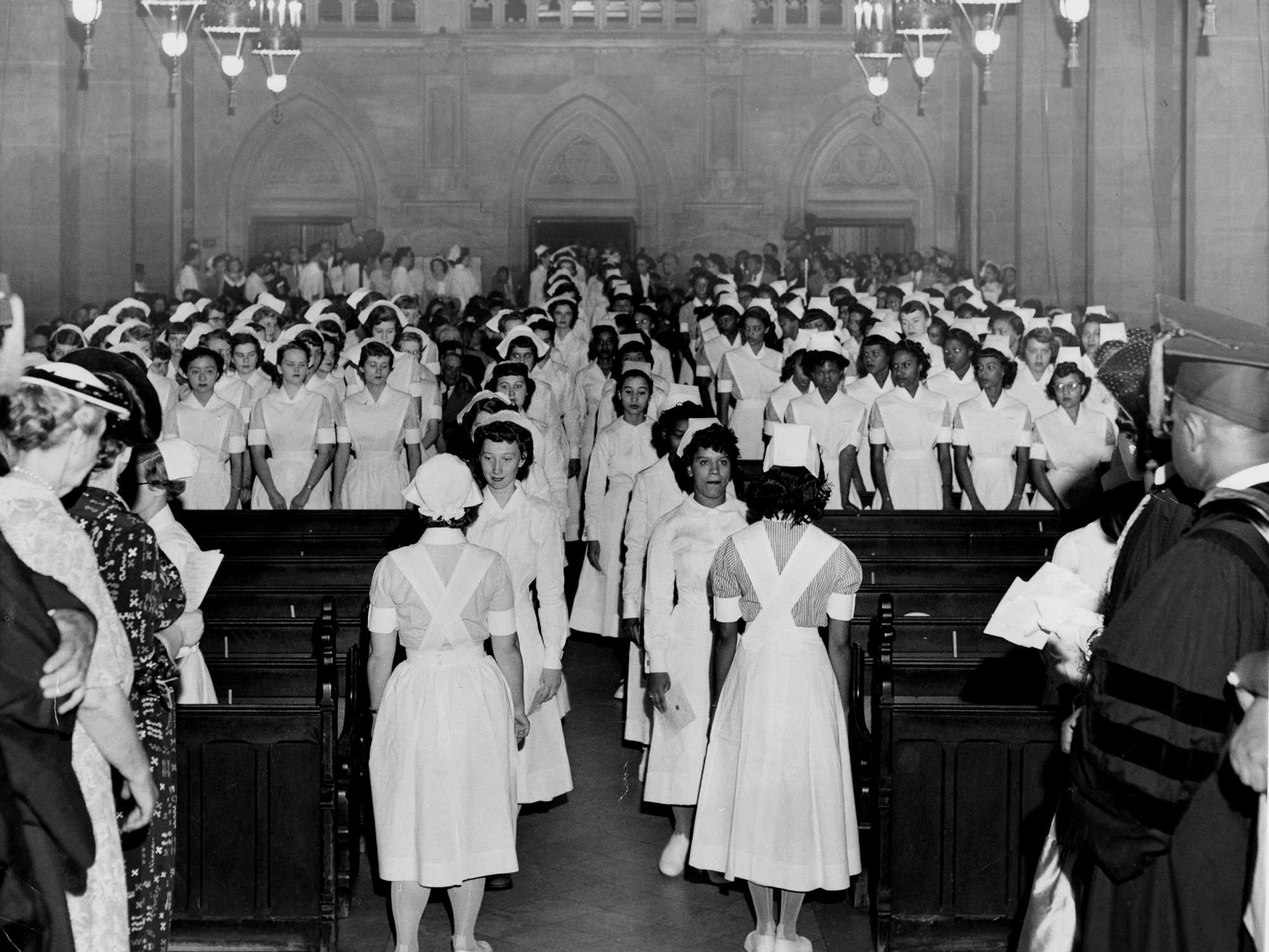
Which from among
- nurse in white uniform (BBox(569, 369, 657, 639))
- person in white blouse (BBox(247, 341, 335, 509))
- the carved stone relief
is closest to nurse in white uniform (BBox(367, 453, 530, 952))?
nurse in white uniform (BBox(569, 369, 657, 639))

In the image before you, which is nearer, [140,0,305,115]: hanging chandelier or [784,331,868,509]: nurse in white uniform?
[784,331,868,509]: nurse in white uniform

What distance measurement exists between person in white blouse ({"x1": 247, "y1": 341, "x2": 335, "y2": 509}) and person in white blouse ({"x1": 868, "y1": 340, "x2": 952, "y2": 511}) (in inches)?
137

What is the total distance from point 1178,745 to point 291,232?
31135 mm

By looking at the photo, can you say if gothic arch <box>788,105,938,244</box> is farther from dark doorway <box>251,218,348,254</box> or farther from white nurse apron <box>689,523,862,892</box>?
white nurse apron <box>689,523,862,892</box>

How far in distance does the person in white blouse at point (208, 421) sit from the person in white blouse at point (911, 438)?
399 centimetres

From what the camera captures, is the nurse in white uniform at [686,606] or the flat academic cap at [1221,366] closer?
the flat academic cap at [1221,366]

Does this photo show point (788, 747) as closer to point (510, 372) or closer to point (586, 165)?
point (510, 372)

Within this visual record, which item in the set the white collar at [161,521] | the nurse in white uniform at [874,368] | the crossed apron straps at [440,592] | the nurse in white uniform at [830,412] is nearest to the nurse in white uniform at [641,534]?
the crossed apron straps at [440,592]

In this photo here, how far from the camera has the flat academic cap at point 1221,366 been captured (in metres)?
3.81

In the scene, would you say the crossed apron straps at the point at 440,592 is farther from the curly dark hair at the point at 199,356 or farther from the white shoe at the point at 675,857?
the curly dark hair at the point at 199,356

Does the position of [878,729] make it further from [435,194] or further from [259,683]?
[435,194]

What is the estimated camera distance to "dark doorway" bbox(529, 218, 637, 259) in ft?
110

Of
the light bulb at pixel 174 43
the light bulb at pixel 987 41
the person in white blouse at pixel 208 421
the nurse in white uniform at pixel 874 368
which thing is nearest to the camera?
the person in white blouse at pixel 208 421

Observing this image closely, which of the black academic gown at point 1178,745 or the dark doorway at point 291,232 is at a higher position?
the dark doorway at point 291,232
